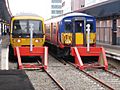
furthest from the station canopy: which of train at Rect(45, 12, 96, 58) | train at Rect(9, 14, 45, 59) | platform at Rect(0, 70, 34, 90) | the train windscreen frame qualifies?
platform at Rect(0, 70, 34, 90)

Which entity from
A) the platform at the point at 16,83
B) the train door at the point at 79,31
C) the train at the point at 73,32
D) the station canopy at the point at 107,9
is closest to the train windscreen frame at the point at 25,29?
the train at the point at 73,32

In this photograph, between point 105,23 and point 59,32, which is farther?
point 105,23

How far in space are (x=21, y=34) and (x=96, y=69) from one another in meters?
5.41

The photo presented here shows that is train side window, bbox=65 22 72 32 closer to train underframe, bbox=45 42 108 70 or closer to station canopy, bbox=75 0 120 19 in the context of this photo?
train underframe, bbox=45 42 108 70

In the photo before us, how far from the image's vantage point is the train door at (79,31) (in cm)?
2123

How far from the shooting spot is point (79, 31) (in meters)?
21.4

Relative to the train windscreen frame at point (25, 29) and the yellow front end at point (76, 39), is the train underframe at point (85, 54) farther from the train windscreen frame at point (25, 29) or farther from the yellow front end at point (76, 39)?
the train windscreen frame at point (25, 29)

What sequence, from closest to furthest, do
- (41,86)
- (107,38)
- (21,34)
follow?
(41,86) → (21,34) → (107,38)

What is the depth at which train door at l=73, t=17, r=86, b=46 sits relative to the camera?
836 inches

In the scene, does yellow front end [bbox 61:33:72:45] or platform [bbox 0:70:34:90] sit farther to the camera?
yellow front end [bbox 61:33:72:45]

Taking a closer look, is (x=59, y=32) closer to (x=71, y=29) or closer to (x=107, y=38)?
(x=71, y=29)

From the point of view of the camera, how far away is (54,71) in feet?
56.0

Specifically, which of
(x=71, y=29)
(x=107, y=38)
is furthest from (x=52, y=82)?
(x=107, y=38)

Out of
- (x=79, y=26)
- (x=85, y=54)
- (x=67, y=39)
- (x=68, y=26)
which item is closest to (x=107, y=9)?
(x=79, y=26)
